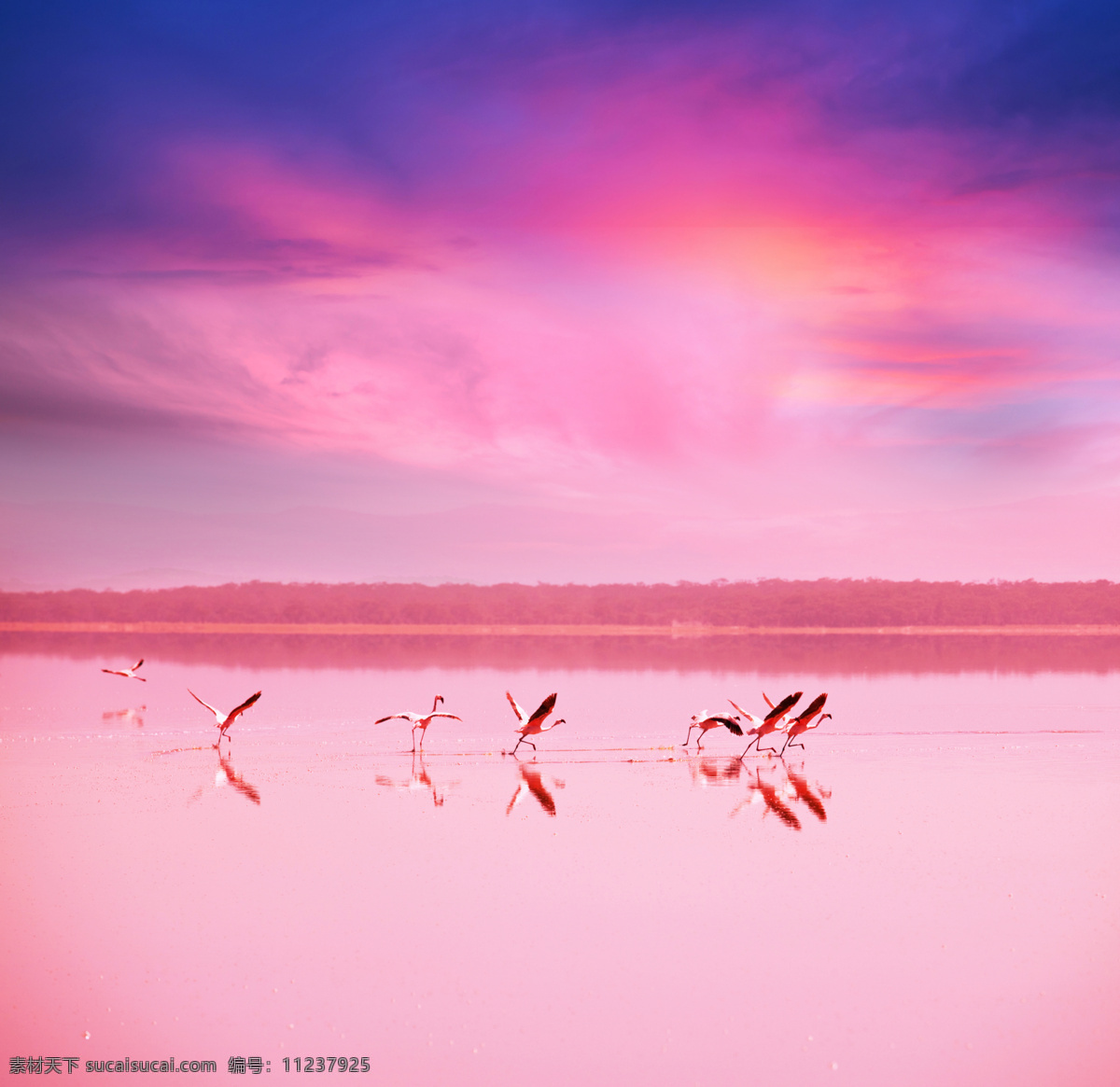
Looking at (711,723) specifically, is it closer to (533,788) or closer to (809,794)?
(809,794)

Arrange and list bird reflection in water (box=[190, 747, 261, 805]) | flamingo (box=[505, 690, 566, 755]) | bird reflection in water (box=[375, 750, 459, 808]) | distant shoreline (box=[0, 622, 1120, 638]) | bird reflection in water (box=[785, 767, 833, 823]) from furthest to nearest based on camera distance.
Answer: distant shoreline (box=[0, 622, 1120, 638])
flamingo (box=[505, 690, 566, 755])
bird reflection in water (box=[375, 750, 459, 808])
bird reflection in water (box=[190, 747, 261, 805])
bird reflection in water (box=[785, 767, 833, 823])

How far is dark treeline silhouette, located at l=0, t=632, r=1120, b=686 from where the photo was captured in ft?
116

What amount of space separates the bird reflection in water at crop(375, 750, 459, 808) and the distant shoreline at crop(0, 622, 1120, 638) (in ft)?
174

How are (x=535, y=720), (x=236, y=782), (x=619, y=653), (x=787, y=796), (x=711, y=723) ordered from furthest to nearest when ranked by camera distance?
1. (x=619, y=653)
2. (x=711, y=723)
3. (x=535, y=720)
4. (x=236, y=782)
5. (x=787, y=796)

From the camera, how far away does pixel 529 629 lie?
7681 centimetres

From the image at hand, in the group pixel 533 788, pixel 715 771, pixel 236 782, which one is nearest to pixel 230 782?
pixel 236 782

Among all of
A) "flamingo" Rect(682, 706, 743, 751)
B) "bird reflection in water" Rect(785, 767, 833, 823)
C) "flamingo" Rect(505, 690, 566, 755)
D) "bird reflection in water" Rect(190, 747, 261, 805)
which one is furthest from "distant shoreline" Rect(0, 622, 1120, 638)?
"bird reflection in water" Rect(785, 767, 833, 823)

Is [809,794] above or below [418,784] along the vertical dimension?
below

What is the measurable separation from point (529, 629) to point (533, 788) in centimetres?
6336

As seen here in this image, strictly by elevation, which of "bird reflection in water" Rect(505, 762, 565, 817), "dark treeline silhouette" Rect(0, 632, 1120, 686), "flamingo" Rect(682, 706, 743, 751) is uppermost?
"dark treeline silhouette" Rect(0, 632, 1120, 686)

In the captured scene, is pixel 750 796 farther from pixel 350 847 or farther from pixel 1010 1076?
pixel 1010 1076

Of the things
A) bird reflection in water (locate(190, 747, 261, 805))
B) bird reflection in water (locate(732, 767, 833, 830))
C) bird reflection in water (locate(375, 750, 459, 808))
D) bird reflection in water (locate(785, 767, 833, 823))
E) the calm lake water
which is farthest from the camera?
bird reflection in water (locate(375, 750, 459, 808))

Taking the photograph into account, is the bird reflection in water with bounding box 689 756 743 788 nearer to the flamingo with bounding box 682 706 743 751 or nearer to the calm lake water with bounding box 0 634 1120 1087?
the calm lake water with bounding box 0 634 1120 1087

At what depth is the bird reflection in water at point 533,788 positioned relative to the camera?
40.6 ft
